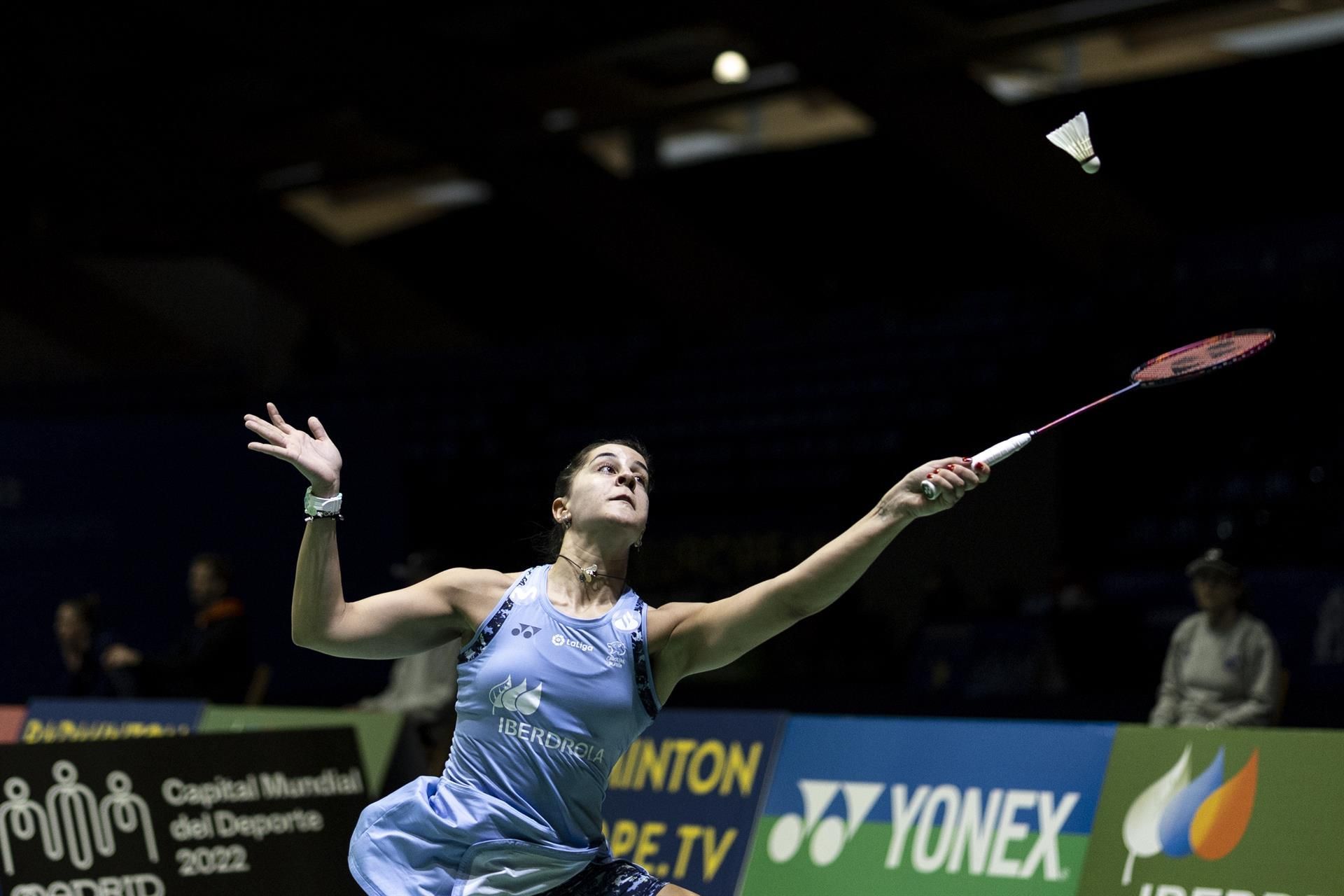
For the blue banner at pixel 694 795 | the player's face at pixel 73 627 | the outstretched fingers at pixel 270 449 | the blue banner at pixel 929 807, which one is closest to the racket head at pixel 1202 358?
the outstretched fingers at pixel 270 449

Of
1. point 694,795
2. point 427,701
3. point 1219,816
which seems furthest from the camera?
point 427,701

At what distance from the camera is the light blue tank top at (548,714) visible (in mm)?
3561

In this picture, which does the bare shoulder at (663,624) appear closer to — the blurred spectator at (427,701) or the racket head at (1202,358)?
the racket head at (1202,358)

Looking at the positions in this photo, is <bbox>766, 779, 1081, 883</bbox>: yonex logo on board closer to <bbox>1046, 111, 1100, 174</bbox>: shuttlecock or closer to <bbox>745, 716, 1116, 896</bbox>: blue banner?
<bbox>745, 716, 1116, 896</bbox>: blue banner

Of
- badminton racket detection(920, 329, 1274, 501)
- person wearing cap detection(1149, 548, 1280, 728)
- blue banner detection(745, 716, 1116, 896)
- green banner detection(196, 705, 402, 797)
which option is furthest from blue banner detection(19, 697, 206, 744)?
badminton racket detection(920, 329, 1274, 501)

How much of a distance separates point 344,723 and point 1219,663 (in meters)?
4.45

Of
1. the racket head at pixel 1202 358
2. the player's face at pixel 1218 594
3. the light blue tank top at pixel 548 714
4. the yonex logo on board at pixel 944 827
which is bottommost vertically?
the light blue tank top at pixel 548 714

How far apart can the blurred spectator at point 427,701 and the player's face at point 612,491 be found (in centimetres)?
498

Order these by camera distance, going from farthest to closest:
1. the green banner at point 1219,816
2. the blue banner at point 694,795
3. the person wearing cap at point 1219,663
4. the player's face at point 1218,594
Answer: the player's face at point 1218,594 < the person wearing cap at point 1219,663 < the blue banner at point 694,795 < the green banner at point 1219,816

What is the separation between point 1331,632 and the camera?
9.71 meters

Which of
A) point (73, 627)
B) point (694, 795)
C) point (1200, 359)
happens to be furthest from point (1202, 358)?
point (73, 627)

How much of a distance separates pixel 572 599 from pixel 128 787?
3.70 meters

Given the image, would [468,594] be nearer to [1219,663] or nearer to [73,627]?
[1219,663]

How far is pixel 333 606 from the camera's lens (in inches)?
139
